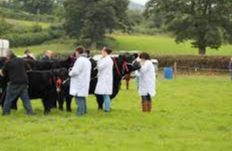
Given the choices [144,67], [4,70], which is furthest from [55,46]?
[4,70]

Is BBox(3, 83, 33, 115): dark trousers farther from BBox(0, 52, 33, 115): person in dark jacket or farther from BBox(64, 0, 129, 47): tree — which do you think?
BBox(64, 0, 129, 47): tree

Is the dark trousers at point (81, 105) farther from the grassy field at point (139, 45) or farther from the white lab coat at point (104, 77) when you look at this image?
the grassy field at point (139, 45)

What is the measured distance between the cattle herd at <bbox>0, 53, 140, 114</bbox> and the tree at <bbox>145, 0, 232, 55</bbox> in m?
38.7

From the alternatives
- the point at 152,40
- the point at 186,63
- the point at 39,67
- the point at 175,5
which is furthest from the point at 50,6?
the point at 39,67

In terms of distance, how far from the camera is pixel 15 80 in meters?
16.1

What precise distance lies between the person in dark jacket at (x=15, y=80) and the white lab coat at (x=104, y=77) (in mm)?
2183

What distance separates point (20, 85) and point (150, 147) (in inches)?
206

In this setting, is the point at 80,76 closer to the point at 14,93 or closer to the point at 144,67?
the point at 14,93

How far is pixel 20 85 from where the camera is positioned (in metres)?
16.2

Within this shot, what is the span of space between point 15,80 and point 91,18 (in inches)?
2472

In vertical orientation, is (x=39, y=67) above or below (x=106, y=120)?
above

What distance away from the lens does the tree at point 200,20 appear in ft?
187

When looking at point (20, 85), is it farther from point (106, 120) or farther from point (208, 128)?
point (208, 128)

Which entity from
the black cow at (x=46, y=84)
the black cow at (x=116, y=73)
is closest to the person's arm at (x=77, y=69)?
the black cow at (x=46, y=84)
